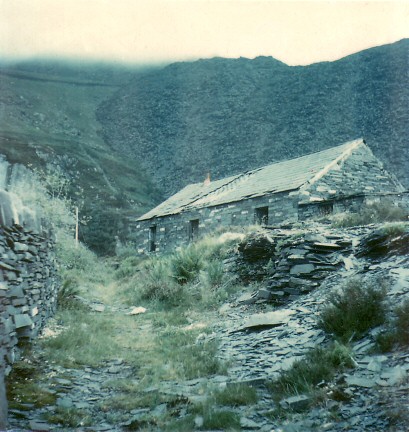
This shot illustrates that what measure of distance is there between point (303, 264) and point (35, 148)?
36179 millimetres

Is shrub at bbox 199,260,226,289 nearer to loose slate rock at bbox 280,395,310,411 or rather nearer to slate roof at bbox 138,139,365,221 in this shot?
slate roof at bbox 138,139,365,221

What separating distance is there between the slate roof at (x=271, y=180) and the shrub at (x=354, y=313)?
1095 centimetres

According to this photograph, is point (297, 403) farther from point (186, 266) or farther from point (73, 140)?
point (73, 140)

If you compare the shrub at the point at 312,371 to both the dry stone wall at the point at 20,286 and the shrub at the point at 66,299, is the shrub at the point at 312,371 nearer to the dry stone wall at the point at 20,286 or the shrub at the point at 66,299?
the dry stone wall at the point at 20,286

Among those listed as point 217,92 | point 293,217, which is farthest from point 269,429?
point 217,92

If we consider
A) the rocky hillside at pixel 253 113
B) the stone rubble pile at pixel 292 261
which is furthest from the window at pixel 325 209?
the rocky hillside at pixel 253 113

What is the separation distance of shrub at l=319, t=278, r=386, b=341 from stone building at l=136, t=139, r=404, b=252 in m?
10.5

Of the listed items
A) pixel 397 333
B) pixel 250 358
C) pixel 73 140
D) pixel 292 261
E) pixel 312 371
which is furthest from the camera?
pixel 73 140

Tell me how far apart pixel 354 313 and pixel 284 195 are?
11607 mm

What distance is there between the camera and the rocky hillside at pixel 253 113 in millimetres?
45188

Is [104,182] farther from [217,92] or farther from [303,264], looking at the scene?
[303,264]

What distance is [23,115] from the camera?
162 ft

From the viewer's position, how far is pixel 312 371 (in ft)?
14.4

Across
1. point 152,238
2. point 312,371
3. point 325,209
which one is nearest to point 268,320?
point 312,371
